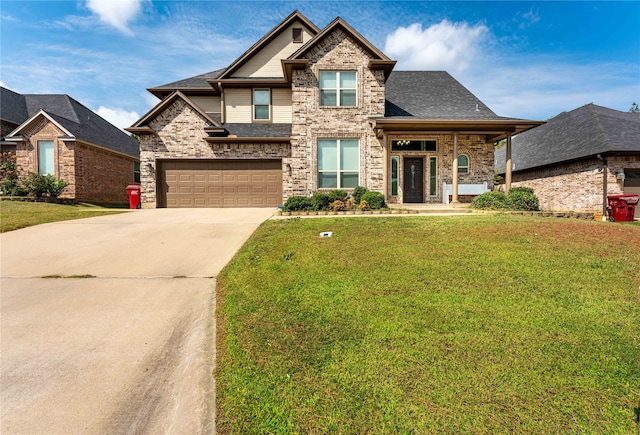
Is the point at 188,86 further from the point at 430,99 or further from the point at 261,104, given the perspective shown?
the point at 430,99

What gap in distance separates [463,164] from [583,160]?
6.44 meters

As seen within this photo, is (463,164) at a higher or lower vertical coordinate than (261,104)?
lower

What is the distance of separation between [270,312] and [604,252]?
6.78 m

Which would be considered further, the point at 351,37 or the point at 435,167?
the point at 435,167

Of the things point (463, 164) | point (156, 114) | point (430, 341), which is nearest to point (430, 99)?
point (463, 164)

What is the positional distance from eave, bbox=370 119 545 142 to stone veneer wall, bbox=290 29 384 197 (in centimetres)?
91

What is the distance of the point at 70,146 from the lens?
1770 centimetres

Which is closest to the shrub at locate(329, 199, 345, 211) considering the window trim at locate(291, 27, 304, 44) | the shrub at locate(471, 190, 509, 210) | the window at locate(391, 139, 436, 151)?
the window at locate(391, 139, 436, 151)

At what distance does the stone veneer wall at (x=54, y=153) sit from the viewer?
1764 centimetres

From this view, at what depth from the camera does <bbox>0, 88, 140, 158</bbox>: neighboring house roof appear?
1973 cm

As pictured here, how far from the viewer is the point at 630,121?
58.2ft

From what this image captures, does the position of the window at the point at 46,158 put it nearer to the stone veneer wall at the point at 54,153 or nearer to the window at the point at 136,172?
the stone veneer wall at the point at 54,153

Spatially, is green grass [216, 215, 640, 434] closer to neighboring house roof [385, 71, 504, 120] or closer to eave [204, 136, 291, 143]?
eave [204, 136, 291, 143]

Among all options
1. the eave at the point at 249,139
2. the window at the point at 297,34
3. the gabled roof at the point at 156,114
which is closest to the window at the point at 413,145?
the eave at the point at 249,139
